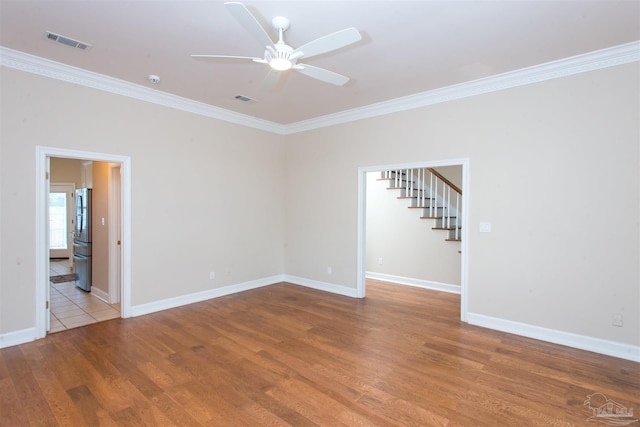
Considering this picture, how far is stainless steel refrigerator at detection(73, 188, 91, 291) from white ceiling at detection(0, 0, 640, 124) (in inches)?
108

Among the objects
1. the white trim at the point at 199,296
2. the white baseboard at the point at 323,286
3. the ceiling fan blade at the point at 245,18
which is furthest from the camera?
the white baseboard at the point at 323,286

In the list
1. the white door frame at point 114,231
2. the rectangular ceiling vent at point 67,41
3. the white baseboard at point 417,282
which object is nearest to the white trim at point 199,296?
the white door frame at point 114,231

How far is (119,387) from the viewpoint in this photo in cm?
270

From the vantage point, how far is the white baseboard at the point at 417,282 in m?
5.72

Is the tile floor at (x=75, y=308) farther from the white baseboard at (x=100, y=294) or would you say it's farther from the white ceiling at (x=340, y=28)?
the white ceiling at (x=340, y=28)

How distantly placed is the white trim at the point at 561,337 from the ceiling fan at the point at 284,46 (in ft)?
11.0

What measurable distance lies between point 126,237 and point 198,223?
3.38 ft

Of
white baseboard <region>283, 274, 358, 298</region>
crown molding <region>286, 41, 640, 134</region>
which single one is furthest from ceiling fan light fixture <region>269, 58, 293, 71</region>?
white baseboard <region>283, 274, 358, 298</region>

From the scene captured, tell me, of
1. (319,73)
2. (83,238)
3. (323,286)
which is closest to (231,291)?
(323,286)

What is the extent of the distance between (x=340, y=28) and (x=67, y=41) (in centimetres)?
262

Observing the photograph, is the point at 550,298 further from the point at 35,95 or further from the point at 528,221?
the point at 35,95

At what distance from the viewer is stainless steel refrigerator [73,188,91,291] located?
557 centimetres

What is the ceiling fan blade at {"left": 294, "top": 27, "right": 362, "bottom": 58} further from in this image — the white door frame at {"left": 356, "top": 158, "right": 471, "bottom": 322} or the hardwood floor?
the hardwood floor

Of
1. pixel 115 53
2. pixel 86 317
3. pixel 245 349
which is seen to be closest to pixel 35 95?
pixel 115 53
